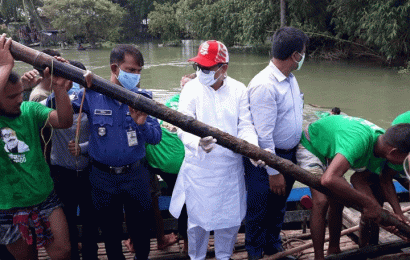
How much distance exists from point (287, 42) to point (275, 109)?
1.67ft

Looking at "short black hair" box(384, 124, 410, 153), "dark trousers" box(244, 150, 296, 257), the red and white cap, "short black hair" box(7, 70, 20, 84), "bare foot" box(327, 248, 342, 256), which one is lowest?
"bare foot" box(327, 248, 342, 256)

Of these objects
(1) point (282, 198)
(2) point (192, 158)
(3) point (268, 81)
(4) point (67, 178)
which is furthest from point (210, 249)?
(3) point (268, 81)

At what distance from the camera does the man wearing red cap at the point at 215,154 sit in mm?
2588

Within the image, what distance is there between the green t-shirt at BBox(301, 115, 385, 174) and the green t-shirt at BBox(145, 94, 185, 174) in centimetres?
108

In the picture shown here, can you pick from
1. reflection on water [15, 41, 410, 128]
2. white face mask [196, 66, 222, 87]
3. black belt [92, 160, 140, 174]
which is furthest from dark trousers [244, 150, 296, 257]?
reflection on water [15, 41, 410, 128]

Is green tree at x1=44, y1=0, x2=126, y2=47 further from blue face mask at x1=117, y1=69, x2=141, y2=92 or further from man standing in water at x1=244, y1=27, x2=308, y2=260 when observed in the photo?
man standing in water at x1=244, y1=27, x2=308, y2=260

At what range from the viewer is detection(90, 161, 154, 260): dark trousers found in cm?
256

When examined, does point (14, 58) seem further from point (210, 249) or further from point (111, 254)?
point (210, 249)

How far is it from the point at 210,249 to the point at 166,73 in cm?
1887

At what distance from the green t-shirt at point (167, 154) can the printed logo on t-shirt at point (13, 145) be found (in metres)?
1.12

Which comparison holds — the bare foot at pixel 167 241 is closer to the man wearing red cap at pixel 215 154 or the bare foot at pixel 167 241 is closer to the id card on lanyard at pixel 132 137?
the man wearing red cap at pixel 215 154

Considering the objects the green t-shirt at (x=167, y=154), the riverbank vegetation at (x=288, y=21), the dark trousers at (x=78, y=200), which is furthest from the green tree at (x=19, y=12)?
the dark trousers at (x=78, y=200)

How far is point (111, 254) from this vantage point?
278 cm

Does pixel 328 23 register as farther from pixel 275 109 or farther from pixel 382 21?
pixel 275 109
